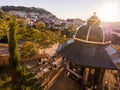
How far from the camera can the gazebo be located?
14.2 meters

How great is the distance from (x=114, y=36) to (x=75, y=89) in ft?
118

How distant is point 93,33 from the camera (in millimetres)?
15344

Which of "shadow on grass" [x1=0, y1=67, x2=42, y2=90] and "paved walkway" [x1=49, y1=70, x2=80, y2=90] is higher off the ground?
"shadow on grass" [x1=0, y1=67, x2=42, y2=90]

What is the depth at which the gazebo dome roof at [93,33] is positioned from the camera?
15180 mm

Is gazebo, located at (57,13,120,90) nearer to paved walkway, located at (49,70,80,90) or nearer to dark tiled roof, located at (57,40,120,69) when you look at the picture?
dark tiled roof, located at (57,40,120,69)

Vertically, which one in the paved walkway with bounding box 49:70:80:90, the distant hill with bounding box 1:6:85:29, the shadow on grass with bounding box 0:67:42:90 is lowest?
the paved walkway with bounding box 49:70:80:90

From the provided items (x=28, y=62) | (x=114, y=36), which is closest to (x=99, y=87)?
(x=28, y=62)

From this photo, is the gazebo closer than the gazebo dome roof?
Yes

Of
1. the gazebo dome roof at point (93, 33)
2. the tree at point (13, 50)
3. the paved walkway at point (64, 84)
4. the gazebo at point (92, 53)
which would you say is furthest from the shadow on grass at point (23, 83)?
the gazebo dome roof at point (93, 33)

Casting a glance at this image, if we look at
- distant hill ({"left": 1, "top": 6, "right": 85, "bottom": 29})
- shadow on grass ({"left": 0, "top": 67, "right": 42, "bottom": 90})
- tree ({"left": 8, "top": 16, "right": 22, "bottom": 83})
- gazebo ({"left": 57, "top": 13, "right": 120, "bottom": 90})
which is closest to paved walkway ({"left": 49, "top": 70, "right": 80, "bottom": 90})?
gazebo ({"left": 57, "top": 13, "right": 120, "bottom": 90})

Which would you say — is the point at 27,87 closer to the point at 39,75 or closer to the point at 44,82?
the point at 44,82

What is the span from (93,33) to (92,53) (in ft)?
6.36

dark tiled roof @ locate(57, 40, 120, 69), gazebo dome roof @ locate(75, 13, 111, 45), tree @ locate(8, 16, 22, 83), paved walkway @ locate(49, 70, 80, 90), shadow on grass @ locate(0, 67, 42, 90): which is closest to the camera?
dark tiled roof @ locate(57, 40, 120, 69)

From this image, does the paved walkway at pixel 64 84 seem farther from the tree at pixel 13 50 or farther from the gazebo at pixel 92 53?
the tree at pixel 13 50
